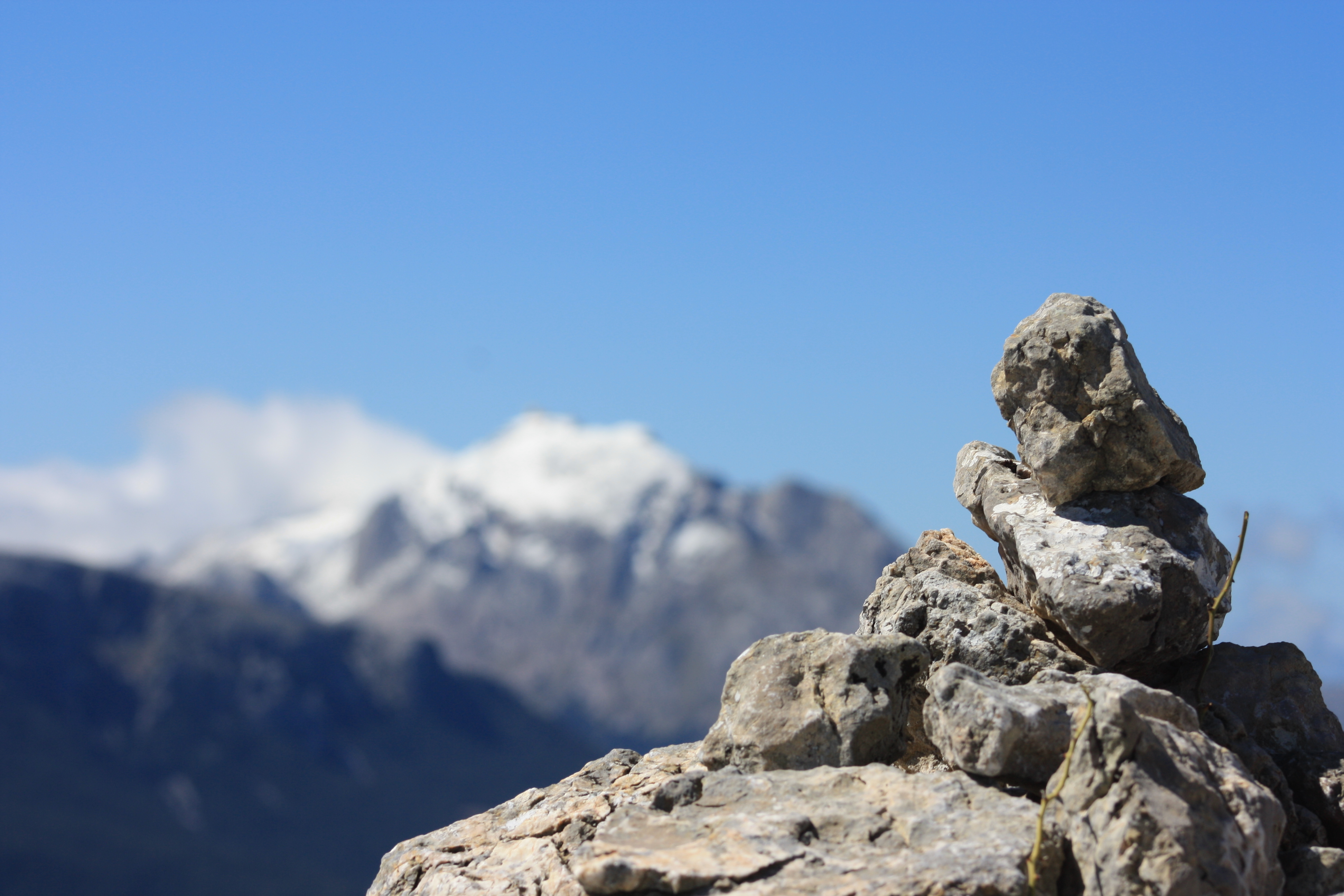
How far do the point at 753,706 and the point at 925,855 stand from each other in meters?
3.39

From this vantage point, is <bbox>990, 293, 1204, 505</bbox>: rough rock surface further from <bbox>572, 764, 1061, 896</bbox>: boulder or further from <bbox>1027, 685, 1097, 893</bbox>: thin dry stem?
<bbox>572, 764, 1061, 896</bbox>: boulder

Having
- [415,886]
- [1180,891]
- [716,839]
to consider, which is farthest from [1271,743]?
[415,886]

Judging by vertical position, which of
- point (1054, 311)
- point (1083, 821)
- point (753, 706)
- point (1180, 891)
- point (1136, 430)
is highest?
point (1054, 311)

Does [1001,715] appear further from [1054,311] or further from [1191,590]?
[1054,311]

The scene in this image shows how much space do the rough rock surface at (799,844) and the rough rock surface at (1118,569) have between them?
2963mm

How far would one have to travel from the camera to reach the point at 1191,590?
15445 mm

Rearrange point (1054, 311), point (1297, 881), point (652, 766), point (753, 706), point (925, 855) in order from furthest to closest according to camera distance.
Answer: point (652, 766) < point (1054, 311) < point (753, 706) < point (1297, 881) < point (925, 855)

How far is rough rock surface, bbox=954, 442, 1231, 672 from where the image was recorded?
15109 millimetres

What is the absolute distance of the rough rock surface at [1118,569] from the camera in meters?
15.1

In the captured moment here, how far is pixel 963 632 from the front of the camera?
1591 centimetres

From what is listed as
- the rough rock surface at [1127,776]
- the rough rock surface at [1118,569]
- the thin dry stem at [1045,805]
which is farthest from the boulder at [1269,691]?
the thin dry stem at [1045,805]

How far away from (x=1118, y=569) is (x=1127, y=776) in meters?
3.79

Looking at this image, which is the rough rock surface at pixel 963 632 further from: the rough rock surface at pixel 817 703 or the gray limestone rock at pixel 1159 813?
the gray limestone rock at pixel 1159 813

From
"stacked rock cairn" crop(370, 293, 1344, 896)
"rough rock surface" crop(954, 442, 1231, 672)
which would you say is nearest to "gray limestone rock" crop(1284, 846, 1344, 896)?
"stacked rock cairn" crop(370, 293, 1344, 896)
